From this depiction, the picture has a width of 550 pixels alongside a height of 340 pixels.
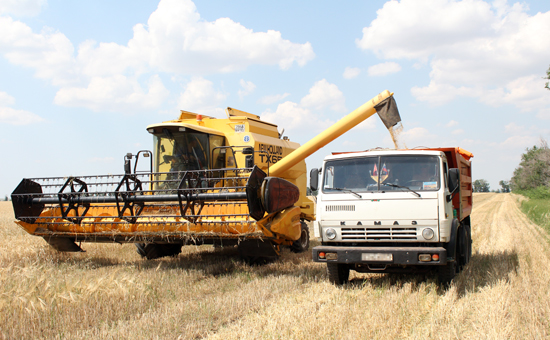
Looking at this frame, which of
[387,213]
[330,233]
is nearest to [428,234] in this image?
[387,213]

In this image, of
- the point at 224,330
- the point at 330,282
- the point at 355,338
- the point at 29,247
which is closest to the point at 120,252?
the point at 29,247

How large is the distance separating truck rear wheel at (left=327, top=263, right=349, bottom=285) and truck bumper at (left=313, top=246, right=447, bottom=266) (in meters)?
0.36

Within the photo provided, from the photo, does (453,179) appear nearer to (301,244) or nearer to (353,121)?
(353,121)

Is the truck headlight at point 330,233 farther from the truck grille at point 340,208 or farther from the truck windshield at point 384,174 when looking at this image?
the truck windshield at point 384,174

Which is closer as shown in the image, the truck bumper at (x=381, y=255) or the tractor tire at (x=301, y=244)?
the truck bumper at (x=381, y=255)

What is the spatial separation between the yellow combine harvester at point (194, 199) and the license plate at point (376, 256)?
61.0 inches

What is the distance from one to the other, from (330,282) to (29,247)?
6.23m

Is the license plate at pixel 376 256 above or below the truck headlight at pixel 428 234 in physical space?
below

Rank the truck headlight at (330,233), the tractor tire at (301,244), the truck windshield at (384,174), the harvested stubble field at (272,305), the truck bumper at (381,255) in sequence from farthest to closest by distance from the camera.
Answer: the tractor tire at (301,244)
the truck headlight at (330,233)
the truck windshield at (384,174)
the truck bumper at (381,255)
the harvested stubble field at (272,305)

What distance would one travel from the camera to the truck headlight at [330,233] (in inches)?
239

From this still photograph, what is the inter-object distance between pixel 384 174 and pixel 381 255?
1.21 metres

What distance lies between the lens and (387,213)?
578 cm

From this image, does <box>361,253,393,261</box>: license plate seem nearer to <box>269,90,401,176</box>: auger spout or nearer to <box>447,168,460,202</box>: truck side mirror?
<box>447,168,460,202</box>: truck side mirror

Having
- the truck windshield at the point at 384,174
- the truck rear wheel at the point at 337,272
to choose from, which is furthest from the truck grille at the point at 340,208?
the truck rear wheel at the point at 337,272
